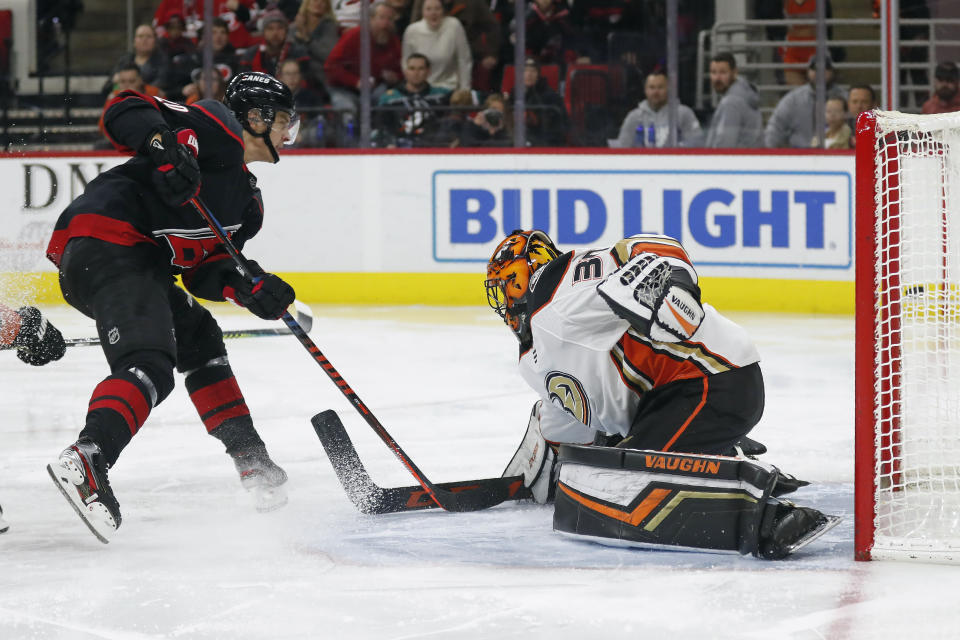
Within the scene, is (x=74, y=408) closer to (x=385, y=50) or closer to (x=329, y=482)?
(x=329, y=482)

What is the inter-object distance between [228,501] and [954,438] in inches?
63.7

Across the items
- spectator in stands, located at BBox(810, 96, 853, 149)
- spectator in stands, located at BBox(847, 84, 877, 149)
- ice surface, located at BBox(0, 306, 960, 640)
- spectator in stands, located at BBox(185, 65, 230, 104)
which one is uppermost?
spectator in stands, located at BBox(185, 65, 230, 104)

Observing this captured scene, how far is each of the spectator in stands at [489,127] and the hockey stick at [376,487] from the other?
4326 millimetres

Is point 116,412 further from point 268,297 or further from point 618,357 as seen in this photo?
point 618,357

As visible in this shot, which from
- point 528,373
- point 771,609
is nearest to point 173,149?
point 528,373

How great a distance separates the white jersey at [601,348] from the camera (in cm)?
266

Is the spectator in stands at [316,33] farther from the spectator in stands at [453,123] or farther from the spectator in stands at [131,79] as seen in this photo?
the spectator in stands at [131,79]

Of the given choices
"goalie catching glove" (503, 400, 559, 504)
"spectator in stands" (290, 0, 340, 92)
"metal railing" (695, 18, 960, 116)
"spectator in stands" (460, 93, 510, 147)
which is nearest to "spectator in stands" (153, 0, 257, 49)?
"spectator in stands" (290, 0, 340, 92)

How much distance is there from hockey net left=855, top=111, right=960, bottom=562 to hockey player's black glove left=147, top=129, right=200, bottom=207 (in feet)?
4.37

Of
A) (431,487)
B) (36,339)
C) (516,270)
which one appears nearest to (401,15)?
(36,339)

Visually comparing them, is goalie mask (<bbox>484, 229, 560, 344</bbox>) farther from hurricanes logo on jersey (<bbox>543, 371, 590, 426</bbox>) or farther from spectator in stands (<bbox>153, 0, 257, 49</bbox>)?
spectator in stands (<bbox>153, 0, 257, 49</bbox>)

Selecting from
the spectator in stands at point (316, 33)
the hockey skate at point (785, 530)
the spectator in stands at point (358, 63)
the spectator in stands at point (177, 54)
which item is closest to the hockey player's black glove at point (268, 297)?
the hockey skate at point (785, 530)

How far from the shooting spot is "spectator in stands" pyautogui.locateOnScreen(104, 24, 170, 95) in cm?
777

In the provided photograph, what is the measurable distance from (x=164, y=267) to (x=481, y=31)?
4.67m
